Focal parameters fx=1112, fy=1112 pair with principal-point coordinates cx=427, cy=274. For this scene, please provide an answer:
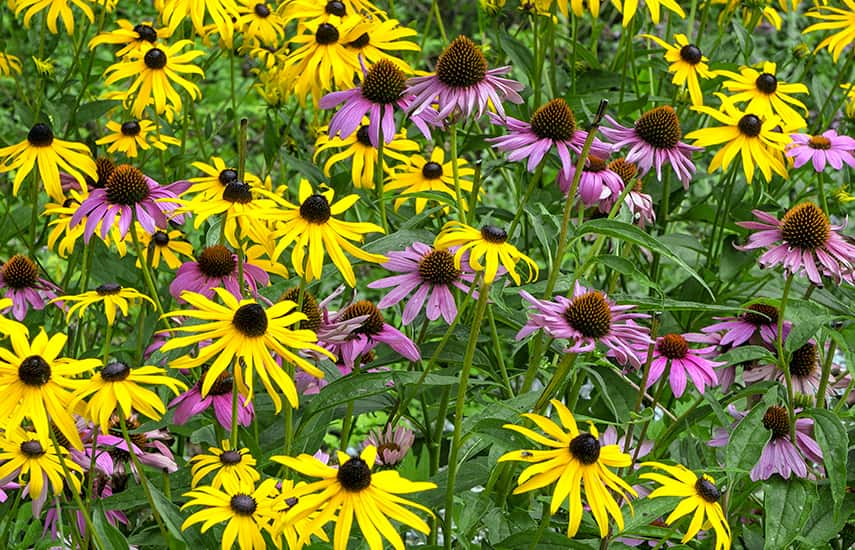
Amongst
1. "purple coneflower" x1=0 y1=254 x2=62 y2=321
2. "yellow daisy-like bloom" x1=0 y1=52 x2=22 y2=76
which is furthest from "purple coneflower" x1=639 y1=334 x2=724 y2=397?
"yellow daisy-like bloom" x1=0 y1=52 x2=22 y2=76

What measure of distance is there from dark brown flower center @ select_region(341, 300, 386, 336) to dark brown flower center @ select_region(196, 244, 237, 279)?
17 cm

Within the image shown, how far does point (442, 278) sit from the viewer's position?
139 cm

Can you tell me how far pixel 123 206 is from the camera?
1389mm

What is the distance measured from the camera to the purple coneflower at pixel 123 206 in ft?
4.50

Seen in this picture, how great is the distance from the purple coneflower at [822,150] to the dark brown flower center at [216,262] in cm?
82

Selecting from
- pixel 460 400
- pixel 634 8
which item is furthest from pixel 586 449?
pixel 634 8

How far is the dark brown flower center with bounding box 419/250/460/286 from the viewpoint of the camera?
4.53 feet

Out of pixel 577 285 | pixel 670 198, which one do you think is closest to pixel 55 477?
pixel 577 285

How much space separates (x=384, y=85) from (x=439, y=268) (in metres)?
0.29

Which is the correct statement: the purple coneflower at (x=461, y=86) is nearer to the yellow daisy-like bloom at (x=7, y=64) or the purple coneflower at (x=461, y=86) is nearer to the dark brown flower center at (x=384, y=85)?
the dark brown flower center at (x=384, y=85)

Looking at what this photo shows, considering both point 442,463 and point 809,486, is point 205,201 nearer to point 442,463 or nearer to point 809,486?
point 442,463

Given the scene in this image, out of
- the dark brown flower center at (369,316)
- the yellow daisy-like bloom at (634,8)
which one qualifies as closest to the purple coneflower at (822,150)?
the yellow daisy-like bloom at (634,8)

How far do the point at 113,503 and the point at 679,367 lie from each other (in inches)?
28.2

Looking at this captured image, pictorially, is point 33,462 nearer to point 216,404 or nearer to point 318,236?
point 216,404
